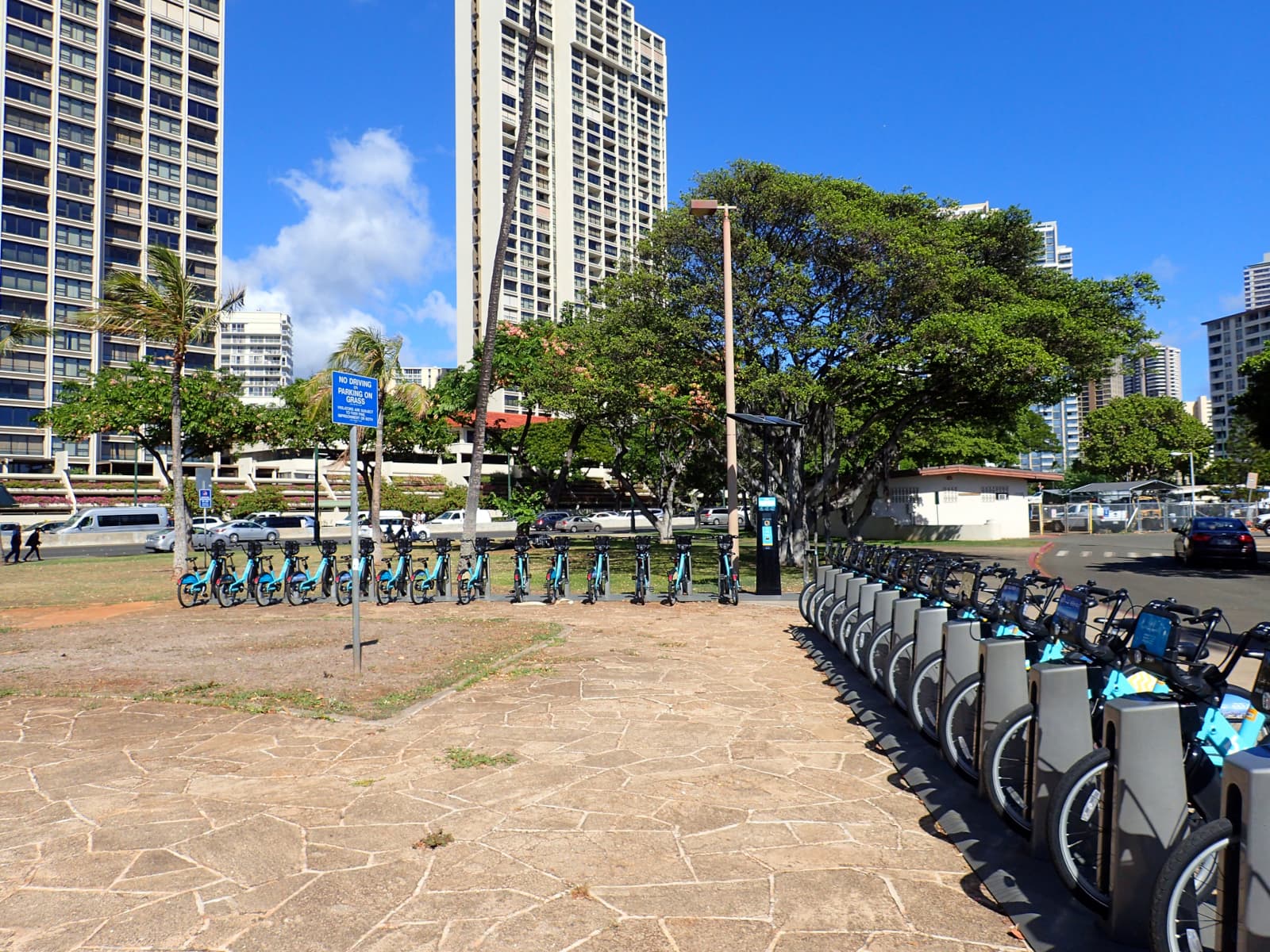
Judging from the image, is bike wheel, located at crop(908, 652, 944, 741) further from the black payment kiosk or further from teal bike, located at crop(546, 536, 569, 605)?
teal bike, located at crop(546, 536, 569, 605)

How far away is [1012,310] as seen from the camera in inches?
692

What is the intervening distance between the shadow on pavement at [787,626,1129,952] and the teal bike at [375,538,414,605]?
941cm

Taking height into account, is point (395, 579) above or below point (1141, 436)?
below

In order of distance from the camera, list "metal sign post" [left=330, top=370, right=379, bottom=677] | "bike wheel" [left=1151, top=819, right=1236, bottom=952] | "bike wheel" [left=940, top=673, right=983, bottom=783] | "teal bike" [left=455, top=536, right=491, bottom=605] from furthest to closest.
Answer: "teal bike" [left=455, top=536, right=491, bottom=605] → "metal sign post" [left=330, top=370, right=379, bottom=677] → "bike wheel" [left=940, top=673, right=983, bottom=783] → "bike wheel" [left=1151, top=819, right=1236, bottom=952]

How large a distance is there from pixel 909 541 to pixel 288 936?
34.2 meters

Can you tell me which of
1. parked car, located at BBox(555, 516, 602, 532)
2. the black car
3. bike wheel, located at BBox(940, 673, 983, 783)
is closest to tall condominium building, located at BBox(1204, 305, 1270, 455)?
parked car, located at BBox(555, 516, 602, 532)

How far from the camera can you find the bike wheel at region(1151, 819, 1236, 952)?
8.00ft

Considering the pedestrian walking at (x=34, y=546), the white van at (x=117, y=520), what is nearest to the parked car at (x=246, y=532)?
the white van at (x=117, y=520)

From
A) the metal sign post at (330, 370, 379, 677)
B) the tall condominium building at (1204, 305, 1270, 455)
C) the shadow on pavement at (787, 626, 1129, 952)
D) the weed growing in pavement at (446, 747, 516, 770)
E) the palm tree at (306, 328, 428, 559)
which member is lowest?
the weed growing in pavement at (446, 747, 516, 770)

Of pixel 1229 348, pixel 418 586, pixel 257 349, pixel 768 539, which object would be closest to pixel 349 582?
pixel 418 586

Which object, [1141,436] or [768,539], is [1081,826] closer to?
[768,539]

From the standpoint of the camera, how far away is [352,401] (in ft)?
24.8

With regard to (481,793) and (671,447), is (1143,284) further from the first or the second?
(481,793)

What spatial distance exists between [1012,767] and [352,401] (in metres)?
5.98
